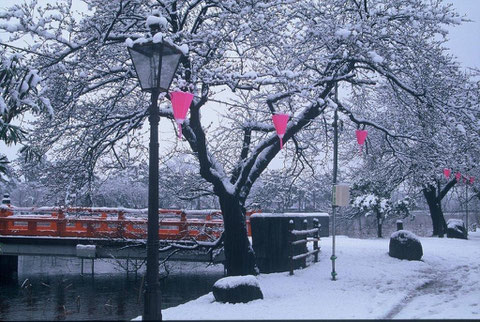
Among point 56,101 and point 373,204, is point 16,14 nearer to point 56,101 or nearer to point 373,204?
point 56,101

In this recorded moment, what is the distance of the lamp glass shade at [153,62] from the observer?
7.46 metres

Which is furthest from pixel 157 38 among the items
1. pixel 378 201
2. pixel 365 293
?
pixel 378 201

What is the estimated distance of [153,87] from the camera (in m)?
7.54

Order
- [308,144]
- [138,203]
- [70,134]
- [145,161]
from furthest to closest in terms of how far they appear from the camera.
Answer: [138,203]
[308,144]
[145,161]
[70,134]

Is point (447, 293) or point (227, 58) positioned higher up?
point (227, 58)

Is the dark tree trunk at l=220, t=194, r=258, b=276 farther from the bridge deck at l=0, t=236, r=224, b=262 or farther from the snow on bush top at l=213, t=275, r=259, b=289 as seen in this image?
the bridge deck at l=0, t=236, r=224, b=262

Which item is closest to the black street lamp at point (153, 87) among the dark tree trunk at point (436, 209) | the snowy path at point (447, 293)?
the snowy path at point (447, 293)

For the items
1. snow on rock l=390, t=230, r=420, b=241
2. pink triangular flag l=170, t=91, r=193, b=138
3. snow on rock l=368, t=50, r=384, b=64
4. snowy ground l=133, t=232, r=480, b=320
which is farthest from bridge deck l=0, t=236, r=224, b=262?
pink triangular flag l=170, t=91, r=193, b=138

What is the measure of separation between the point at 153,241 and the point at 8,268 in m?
18.4

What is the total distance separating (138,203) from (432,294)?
4665 centimetres

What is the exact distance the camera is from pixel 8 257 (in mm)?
22766

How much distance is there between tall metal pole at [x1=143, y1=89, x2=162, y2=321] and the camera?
704 centimetres

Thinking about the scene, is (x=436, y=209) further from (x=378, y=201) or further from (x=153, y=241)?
(x=153, y=241)

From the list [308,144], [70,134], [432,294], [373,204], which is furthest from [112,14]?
[373,204]
